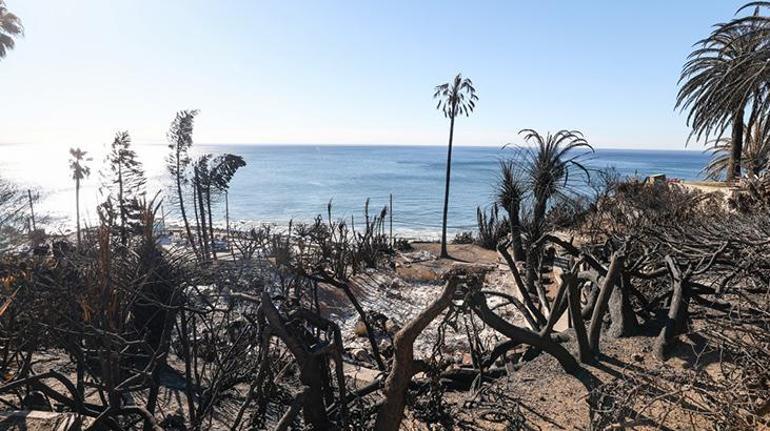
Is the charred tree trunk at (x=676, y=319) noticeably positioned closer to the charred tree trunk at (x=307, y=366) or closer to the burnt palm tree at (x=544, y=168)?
the charred tree trunk at (x=307, y=366)

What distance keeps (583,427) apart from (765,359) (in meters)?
1.48

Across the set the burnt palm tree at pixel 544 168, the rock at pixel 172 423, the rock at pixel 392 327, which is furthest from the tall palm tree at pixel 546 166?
the rock at pixel 172 423

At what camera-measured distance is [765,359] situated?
3.24m

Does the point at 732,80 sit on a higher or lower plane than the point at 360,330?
higher

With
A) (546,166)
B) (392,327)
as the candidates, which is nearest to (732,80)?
(546,166)

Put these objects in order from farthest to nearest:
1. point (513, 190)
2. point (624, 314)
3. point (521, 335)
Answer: point (513, 190), point (624, 314), point (521, 335)

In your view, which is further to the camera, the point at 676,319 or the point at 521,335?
the point at 676,319

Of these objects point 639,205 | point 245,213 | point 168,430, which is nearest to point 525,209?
point 639,205

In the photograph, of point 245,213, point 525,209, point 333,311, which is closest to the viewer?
point 333,311

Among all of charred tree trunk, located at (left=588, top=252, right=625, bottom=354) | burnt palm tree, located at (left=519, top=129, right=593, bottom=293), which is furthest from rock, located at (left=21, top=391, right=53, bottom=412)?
burnt palm tree, located at (left=519, top=129, right=593, bottom=293)

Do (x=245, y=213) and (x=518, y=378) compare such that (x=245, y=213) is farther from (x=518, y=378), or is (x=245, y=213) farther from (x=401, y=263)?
(x=518, y=378)

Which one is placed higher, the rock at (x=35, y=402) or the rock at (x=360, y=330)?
the rock at (x=35, y=402)

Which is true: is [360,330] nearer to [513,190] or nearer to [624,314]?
[624,314]

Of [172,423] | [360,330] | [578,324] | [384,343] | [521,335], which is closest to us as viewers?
[172,423]
